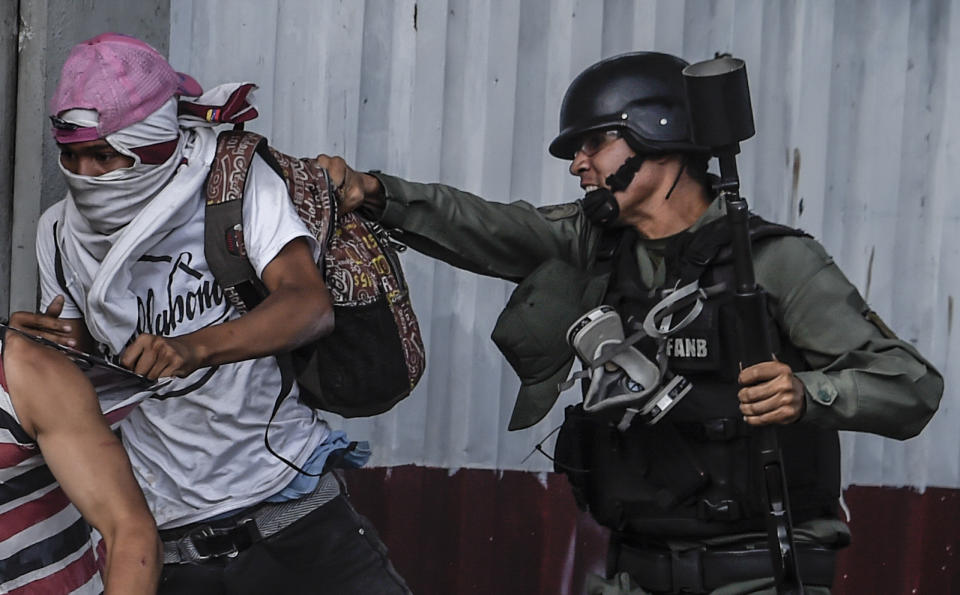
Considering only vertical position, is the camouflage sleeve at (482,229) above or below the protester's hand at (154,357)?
above

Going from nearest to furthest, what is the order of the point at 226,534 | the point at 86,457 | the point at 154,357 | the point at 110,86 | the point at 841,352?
the point at 86,457, the point at 154,357, the point at 110,86, the point at 841,352, the point at 226,534

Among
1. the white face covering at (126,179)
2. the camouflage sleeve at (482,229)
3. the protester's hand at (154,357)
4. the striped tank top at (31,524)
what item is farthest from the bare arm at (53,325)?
the camouflage sleeve at (482,229)

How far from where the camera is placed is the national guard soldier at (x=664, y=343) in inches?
122

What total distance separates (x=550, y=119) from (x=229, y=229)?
1890mm

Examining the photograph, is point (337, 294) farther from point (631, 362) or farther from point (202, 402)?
point (631, 362)

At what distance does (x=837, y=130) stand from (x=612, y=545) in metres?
2.29

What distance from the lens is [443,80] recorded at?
4594 mm

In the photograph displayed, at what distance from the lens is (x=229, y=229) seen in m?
3.04

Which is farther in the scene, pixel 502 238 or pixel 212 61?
pixel 212 61

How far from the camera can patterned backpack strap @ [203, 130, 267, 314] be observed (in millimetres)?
3045

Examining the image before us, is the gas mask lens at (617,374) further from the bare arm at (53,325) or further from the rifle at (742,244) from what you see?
the bare arm at (53,325)

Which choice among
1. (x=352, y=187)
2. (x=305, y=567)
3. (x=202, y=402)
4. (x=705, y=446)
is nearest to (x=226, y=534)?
(x=305, y=567)

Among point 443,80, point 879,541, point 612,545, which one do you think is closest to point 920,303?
point 879,541

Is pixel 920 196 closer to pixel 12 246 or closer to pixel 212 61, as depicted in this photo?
pixel 212 61
